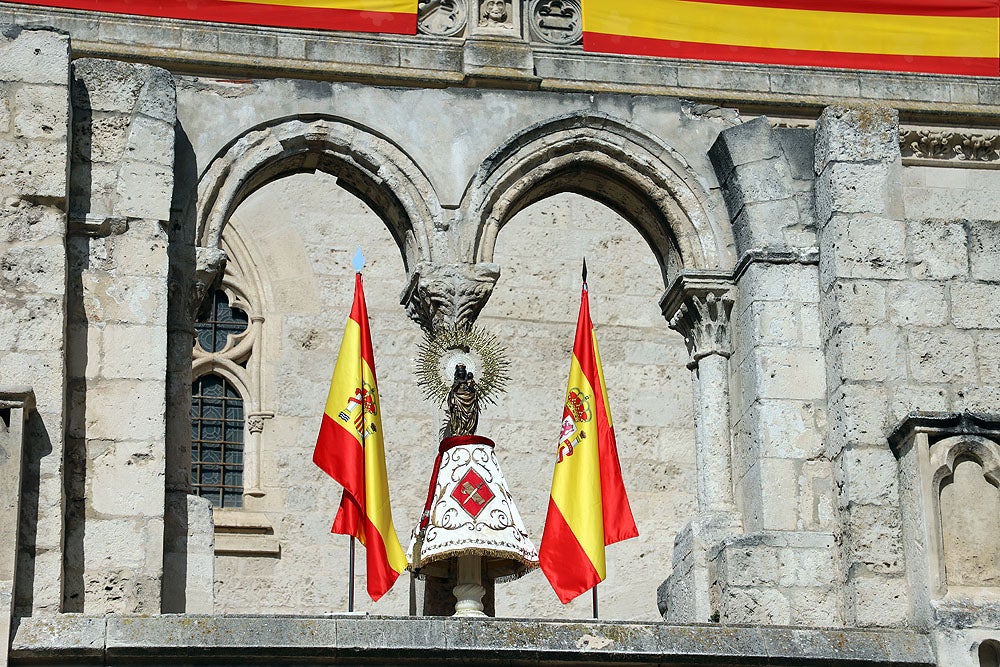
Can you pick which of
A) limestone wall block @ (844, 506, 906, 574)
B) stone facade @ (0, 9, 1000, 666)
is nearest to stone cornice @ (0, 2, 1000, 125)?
stone facade @ (0, 9, 1000, 666)

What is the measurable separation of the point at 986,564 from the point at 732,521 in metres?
1.36

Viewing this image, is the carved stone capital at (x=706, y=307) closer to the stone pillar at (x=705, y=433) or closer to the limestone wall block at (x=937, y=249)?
the stone pillar at (x=705, y=433)

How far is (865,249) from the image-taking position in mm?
12422

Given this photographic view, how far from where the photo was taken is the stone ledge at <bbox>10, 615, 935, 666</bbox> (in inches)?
431

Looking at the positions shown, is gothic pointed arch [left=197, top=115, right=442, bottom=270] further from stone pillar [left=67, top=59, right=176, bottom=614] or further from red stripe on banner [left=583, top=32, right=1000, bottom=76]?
red stripe on banner [left=583, top=32, right=1000, bottom=76]

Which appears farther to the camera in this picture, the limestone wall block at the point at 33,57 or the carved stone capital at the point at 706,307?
the carved stone capital at the point at 706,307

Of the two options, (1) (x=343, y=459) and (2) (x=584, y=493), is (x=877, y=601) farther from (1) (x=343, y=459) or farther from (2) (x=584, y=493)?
(1) (x=343, y=459)

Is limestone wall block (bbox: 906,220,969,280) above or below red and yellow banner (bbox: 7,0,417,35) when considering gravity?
below

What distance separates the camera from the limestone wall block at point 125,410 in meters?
11.6

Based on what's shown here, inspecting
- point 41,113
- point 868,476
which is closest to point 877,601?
point 868,476

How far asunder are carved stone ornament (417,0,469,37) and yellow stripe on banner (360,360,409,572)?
2.21 m

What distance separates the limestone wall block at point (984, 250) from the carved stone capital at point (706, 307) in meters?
1.27

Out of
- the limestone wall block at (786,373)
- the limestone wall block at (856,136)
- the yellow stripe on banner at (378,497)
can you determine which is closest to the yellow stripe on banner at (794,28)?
the limestone wall block at (856,136)

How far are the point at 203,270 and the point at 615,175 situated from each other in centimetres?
232
